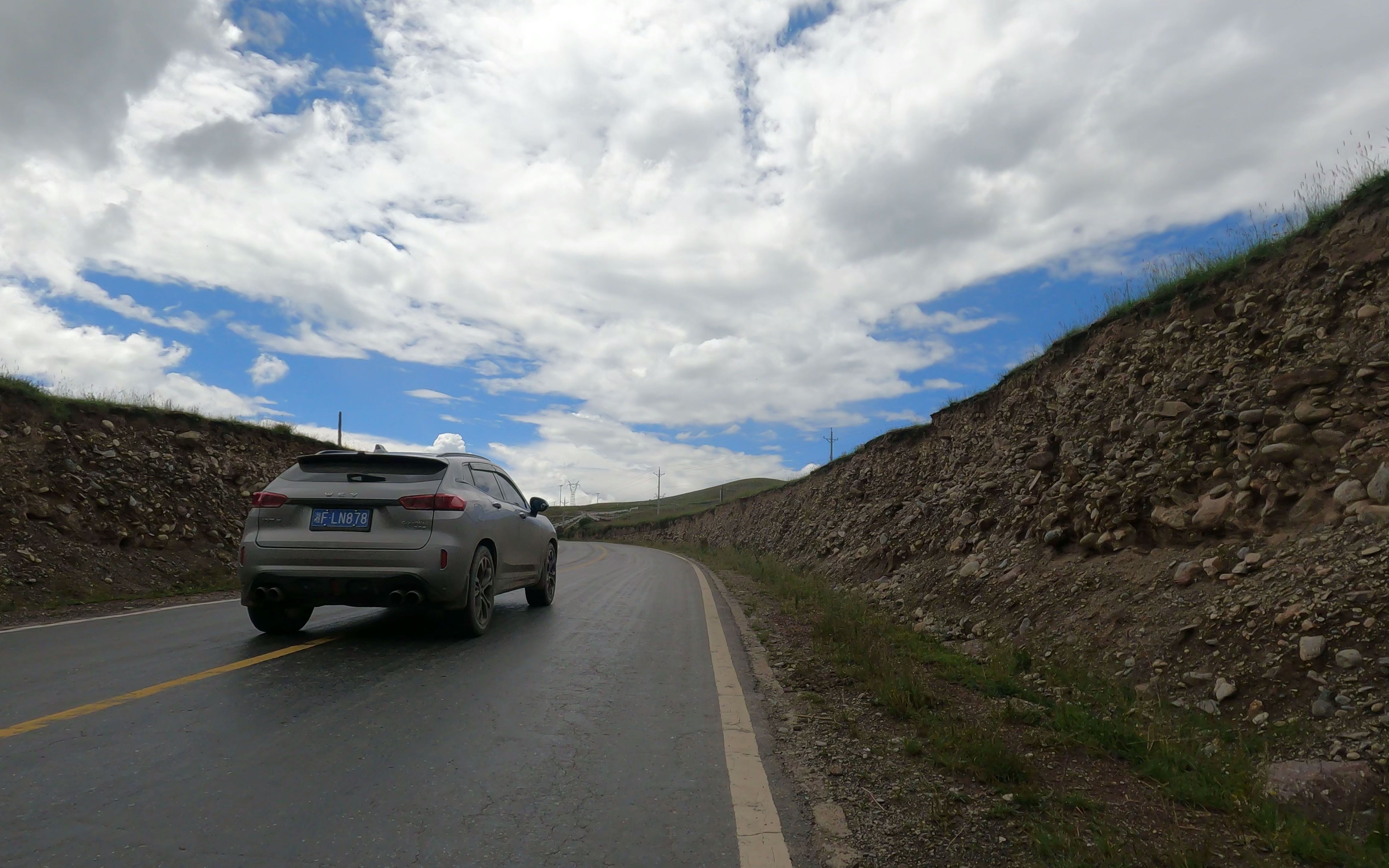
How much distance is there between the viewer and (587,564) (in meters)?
22.7

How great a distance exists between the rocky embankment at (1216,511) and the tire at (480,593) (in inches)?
197

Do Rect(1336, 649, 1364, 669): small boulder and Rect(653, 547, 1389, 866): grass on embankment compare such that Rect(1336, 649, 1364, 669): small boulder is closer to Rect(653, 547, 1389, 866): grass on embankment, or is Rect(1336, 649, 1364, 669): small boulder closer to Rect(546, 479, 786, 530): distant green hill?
Rect(653, 547, 1389, 866): grass on embankment

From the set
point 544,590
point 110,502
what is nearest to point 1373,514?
point 544,590

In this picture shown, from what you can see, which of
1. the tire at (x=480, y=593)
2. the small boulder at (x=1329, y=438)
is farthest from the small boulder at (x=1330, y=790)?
the tire at (x=480, y=593)

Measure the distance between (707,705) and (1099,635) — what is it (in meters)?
3.52

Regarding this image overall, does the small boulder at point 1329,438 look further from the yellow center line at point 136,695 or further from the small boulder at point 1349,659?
the yellow center line at point 136,695

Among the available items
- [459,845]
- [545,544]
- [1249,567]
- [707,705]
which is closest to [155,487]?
[545,544]

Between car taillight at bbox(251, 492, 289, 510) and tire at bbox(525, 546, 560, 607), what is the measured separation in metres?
3.75

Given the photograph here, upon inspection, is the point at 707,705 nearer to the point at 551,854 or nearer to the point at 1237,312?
the point at 551,854

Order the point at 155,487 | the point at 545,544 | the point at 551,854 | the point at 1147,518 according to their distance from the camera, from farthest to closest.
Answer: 1. the point at 155,487
2. the point at 545,544
3. the point at 1147,518
4. the point at 551,854

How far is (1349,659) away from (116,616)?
11520mm

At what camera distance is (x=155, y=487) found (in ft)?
47.3

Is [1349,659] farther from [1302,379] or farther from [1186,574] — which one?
[1302,379]

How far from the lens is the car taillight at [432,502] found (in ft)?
23.0
